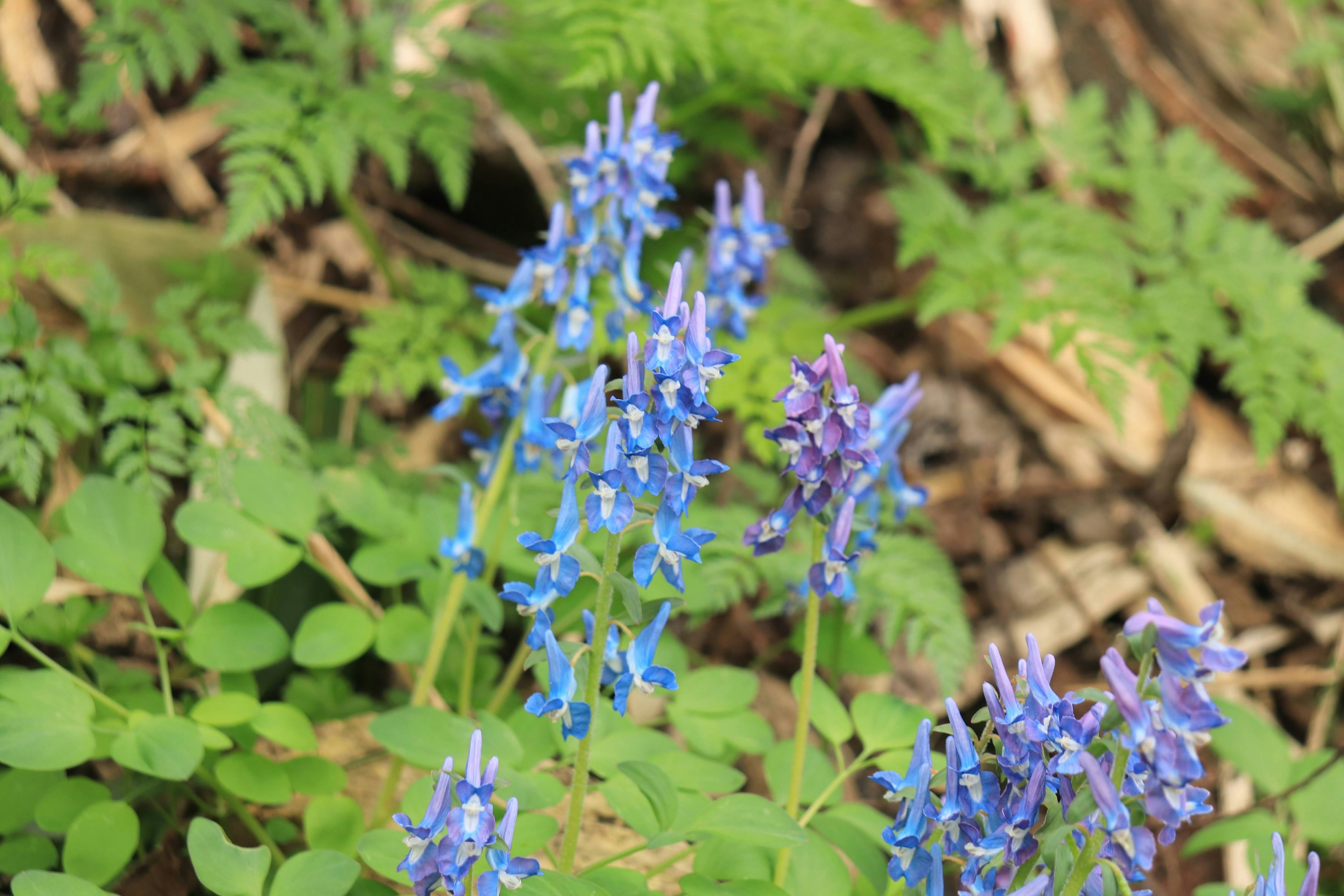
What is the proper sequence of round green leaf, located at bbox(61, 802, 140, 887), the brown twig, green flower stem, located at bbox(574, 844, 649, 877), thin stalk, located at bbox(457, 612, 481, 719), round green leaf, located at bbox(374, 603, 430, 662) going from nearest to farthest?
green flower stem, located at bbox(574, 844, 649, 877) → round green leaf, located at bbox(61, 802, 140, 887) → round green leaf, located at bbox(374, 603, 430, 662) → thin stalk, located at bbox(457, 612, 481, 719) → the brown twig

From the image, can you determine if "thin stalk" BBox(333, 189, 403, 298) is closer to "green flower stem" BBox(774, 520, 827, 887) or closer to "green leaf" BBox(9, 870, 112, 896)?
"green flower stem" BBox(774, 520, 827, 887)

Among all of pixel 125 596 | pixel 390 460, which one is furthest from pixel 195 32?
pixel 125 596

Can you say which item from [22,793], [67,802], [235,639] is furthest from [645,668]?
[22,793]

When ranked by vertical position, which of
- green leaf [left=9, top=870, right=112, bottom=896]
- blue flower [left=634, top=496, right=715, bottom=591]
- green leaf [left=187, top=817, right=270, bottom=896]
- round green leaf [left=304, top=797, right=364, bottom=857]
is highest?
blue flower [left=634, top=496, right=715, bottom=591]

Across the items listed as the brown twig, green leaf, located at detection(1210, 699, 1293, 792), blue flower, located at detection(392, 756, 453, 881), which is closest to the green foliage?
the brown twig

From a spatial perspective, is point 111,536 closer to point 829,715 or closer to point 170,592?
point 170,592

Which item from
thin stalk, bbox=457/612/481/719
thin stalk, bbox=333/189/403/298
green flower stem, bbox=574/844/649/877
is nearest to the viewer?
green flower stem, bbox=574/844/649/877

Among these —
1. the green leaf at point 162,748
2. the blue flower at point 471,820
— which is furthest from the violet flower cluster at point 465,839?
the green leaf at point 162,748

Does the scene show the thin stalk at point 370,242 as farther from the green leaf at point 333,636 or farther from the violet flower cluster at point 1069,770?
the violet flower cluster at point 1069,770
